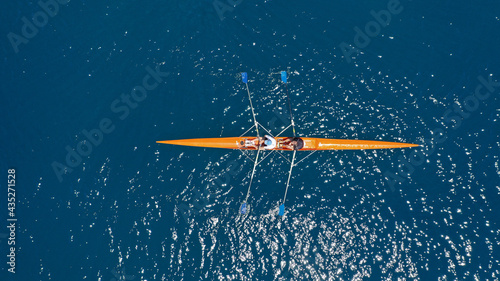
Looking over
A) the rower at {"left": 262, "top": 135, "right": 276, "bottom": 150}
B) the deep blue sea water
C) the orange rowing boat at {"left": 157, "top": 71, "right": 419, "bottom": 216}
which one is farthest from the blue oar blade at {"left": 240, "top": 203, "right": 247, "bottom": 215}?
the rower at {"left": 262, "top": 135, "right": 276, "bottom": 150}

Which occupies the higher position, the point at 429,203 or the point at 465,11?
the point at 465,11

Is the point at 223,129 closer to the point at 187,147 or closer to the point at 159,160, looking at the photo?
the point at 187,147

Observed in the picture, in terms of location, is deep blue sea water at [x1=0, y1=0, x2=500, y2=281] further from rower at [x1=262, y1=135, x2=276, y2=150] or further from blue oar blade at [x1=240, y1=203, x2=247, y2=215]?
rower at [x1=262, y1=135, x2=276, y2=150]

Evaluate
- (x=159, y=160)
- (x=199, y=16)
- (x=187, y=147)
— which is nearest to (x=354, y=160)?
(x=187, y=147)

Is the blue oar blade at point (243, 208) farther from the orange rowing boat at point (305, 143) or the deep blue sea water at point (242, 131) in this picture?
the orange rowing boat at point (305, 143)

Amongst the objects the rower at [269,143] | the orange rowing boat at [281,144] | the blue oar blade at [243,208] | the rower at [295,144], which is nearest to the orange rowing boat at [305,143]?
the orange rowing boat at [281,144]

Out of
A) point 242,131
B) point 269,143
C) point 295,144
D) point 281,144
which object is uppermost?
point 242,131

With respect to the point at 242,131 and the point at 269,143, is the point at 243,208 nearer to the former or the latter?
the point at 269,143

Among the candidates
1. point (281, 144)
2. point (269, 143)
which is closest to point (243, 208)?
point (269, 143)
